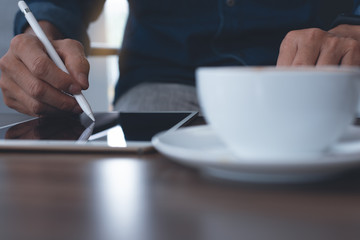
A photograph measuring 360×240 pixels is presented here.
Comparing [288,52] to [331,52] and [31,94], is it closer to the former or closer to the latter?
[331,52]

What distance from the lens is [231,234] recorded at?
7.6 inches

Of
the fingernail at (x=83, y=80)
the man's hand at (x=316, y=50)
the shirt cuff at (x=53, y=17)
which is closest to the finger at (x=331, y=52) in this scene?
the man's hand at (x=316, y=50)

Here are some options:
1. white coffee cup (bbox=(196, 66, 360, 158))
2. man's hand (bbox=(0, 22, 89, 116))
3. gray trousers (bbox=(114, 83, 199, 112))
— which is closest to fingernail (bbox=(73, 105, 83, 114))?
man's hand (bbox=(0, 22, 89, 116))

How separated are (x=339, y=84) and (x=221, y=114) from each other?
0.24 ft

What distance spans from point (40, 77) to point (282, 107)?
0.43 m

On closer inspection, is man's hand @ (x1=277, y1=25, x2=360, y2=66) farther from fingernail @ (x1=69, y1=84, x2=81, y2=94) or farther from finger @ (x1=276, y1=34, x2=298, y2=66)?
fingernail @ (x1=69, y1=84, x2=81, y2=94)

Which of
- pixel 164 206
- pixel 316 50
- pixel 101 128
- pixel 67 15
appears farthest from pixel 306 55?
pixel 67 15

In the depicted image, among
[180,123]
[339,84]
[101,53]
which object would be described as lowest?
[101,53]

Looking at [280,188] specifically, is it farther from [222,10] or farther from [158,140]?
[222,10]

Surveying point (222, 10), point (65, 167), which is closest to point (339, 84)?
point (65, 167)

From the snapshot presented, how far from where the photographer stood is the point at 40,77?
0.60 meters

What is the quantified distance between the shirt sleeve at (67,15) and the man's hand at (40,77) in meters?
0.19

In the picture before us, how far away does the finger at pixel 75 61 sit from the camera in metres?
0.60

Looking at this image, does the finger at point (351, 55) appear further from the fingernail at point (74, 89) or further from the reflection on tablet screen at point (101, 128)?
the fingernail at point (74, 89)
